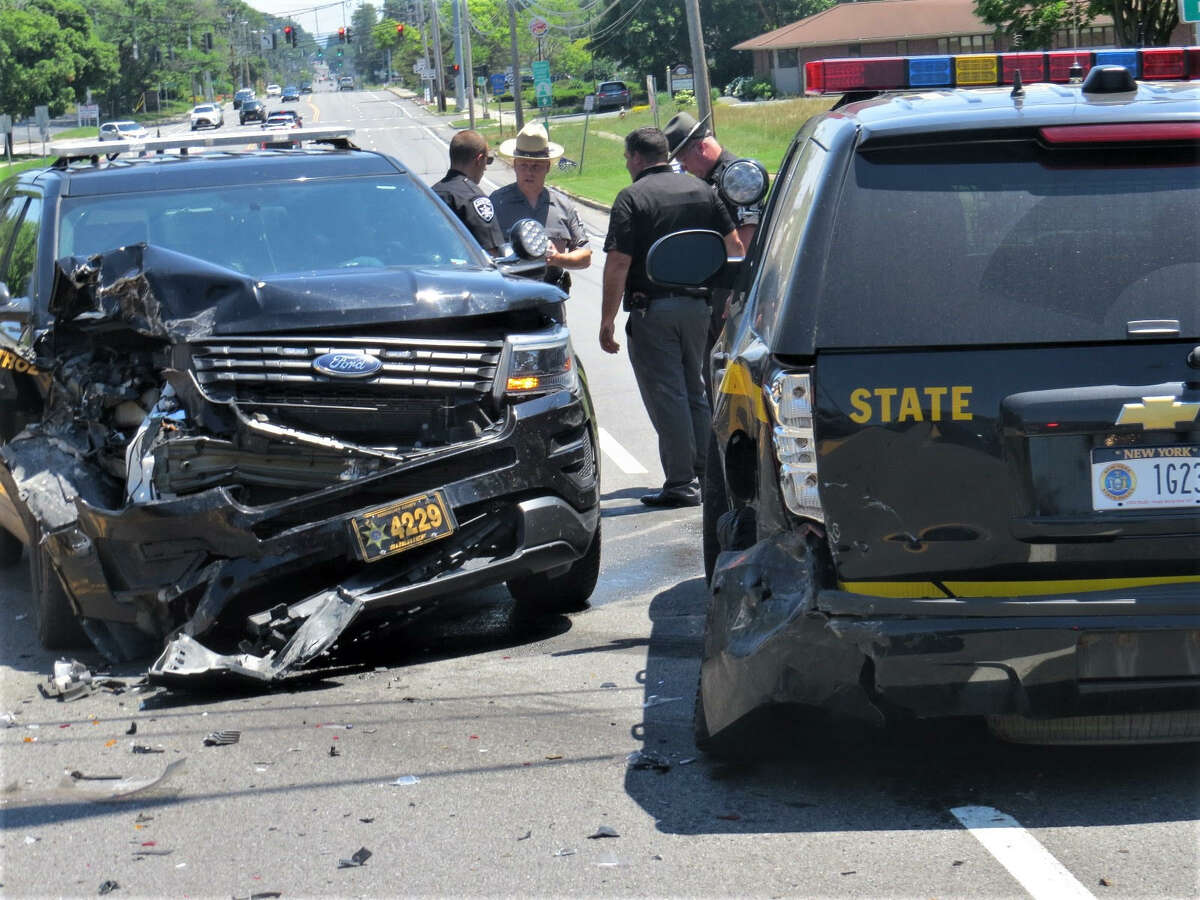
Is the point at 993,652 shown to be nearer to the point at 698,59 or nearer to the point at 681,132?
the point at 681,132

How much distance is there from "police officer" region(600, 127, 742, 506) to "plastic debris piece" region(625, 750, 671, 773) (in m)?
4.03

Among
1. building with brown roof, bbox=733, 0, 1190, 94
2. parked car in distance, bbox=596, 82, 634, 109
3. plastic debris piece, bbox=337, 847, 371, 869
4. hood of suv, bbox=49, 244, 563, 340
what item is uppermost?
building with brown roof, bbox=733, 0, 1190, 94

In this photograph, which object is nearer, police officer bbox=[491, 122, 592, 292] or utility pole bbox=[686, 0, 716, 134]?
police officer bbox=[491, 122, 592, 292]

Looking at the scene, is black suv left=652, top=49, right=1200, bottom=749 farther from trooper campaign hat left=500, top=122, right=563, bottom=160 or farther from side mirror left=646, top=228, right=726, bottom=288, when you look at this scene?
trooper campaign hat left=500, top=122, right=563, bottom=160

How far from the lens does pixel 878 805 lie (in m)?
4.18

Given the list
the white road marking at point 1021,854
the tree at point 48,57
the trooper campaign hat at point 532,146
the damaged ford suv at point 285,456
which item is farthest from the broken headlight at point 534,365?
the tree at point 48,57

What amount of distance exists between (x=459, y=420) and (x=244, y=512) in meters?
0.86

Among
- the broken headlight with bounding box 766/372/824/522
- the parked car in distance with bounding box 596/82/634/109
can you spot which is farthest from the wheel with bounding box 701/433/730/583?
the parked car in distance with bounding box 596/82/634/109

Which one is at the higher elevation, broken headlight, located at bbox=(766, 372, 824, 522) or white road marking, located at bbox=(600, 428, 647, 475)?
broken headlight, located at bbox=(766, 372, 824, 522)

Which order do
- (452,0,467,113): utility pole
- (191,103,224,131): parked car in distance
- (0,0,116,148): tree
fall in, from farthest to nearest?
(452,0,467,113): utility pole
(0,0,116,148): tree
(191,103,224,131): parked car in distance

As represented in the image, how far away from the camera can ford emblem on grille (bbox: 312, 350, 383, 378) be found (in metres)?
5.51

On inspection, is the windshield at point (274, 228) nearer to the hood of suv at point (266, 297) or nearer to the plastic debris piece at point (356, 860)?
the hood of suv at point (266, 297)

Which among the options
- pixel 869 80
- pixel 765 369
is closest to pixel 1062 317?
pixel 765 369

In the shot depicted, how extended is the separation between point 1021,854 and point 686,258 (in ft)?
8.27
